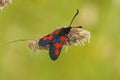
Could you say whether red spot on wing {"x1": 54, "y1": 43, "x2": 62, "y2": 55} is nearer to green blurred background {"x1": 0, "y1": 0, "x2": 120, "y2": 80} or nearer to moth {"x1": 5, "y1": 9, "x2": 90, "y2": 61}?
moth {"x1": 5, "y1": 9, "x2": 90, "y2": 61}

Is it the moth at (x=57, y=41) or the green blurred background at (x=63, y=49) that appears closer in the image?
the moth at (x=57, y=41)

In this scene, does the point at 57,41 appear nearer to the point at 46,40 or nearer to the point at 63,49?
the point at 46,40

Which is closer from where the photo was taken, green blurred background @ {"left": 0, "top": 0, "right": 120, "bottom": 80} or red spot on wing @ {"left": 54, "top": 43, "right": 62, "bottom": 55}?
red spot on wing @ {"left": 54, "top": 43, "right": 62, "bottom": 55}

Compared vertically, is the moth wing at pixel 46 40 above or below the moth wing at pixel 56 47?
above

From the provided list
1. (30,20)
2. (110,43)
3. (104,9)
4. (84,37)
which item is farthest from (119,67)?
(84,37)

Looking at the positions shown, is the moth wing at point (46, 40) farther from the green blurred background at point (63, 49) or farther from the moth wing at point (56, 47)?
the green blurred background at point (63, 49)

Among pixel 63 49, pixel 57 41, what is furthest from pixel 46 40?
pixel 63 49

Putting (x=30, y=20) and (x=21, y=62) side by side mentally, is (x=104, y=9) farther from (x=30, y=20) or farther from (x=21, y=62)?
(x=21, y=62)

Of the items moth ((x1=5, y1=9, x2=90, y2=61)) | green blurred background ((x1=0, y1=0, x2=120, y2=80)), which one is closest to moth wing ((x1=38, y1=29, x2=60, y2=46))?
moth ((x1=5, y1=9, x2=90, y2=61))

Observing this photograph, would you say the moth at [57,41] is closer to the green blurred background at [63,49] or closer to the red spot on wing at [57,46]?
Result: the red spot on wing at [57,46]

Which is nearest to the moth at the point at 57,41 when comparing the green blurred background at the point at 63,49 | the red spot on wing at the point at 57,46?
the red spot on wing at the point at 57,46
